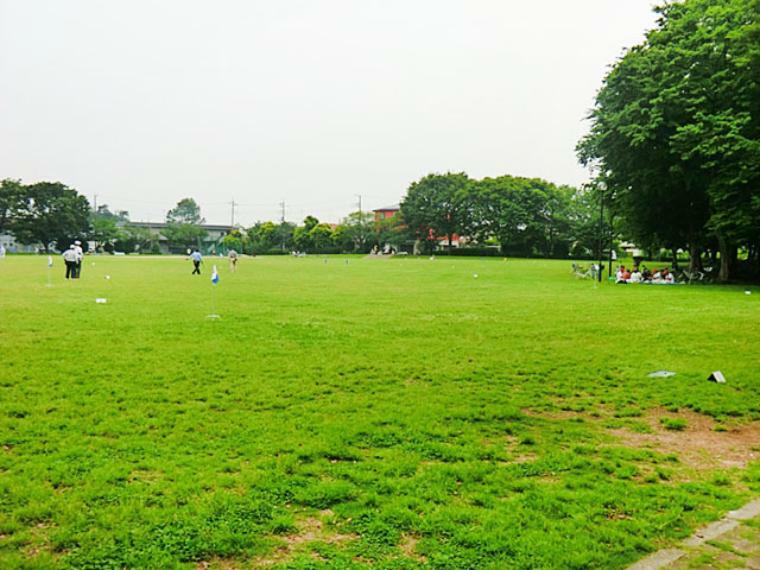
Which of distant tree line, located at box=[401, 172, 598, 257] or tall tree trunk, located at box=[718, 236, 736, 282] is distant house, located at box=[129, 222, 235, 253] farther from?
tall tree trunk, located at box=[718, 236, 736, 282]

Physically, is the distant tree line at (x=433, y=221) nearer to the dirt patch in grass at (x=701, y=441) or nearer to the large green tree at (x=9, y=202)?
the large green tree at (x=9, y=202)

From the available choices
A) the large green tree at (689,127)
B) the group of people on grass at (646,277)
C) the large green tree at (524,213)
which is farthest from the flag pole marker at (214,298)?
the large green tree at (524,213)

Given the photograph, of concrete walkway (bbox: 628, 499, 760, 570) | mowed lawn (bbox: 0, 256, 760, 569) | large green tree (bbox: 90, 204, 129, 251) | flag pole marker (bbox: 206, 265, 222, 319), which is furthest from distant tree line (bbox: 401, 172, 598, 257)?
concrete walkway (bbox: 628, 499, 760, 570)

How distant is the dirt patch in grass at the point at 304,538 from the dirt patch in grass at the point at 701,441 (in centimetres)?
341

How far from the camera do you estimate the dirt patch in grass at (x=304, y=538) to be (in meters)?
3.31

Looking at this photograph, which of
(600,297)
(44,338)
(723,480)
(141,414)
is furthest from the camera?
(600,297)

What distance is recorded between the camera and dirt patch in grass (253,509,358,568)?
3.31 metres

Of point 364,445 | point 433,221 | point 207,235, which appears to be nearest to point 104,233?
point 207,235

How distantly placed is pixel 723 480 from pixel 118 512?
15.6 feet

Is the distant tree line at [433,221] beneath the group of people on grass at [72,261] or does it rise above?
above

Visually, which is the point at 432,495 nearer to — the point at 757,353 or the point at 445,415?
the point at 445,415

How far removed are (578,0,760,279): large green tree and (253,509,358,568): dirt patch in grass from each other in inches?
915

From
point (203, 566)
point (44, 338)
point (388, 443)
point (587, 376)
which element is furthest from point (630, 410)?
point (44, 338)

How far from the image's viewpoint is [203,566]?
3238 mm
